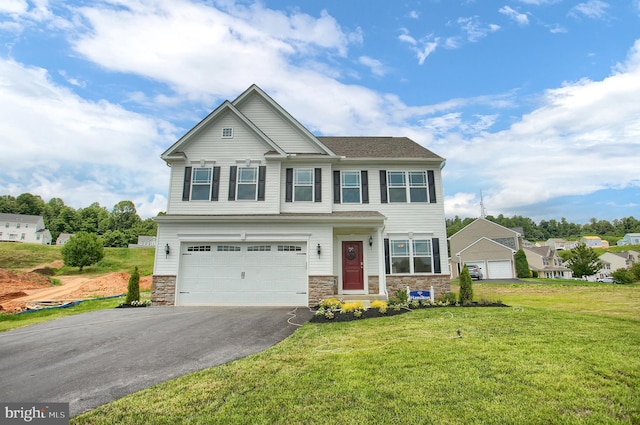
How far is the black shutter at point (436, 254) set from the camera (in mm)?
13289

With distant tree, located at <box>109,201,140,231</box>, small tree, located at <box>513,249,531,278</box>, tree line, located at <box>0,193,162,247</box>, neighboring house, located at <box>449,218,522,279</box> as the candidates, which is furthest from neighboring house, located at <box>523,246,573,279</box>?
distant tree, located at <box>109,201,140,231</box>

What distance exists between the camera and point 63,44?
12297 millimetres

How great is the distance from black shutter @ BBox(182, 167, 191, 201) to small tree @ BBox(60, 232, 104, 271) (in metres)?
26.7

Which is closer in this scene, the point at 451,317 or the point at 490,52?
the point at 451,317

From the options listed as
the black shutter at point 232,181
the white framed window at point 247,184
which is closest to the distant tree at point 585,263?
the white framed window at point 247,184

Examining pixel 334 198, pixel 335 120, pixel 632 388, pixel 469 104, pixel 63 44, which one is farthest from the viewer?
pixel 335 120

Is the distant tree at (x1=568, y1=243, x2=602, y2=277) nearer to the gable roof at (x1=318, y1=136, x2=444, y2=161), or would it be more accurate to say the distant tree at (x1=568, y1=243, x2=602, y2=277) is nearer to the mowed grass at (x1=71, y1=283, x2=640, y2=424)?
the gable roof at (x1=318, y1=136, x2=444, y2=161)

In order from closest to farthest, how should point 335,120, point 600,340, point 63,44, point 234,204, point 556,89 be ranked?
point 600,340, point 63,44, point 234,204, point 556,89, point 335,120

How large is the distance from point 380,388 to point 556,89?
1863cm

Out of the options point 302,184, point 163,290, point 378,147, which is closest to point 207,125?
point 302,184

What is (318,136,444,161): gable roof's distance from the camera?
14.3m

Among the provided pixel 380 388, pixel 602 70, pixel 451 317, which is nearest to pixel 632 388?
pixel 380 388

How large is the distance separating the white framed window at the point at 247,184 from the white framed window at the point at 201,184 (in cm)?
129

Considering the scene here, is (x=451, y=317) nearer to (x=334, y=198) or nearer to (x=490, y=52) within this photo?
(x=334, y=198)
